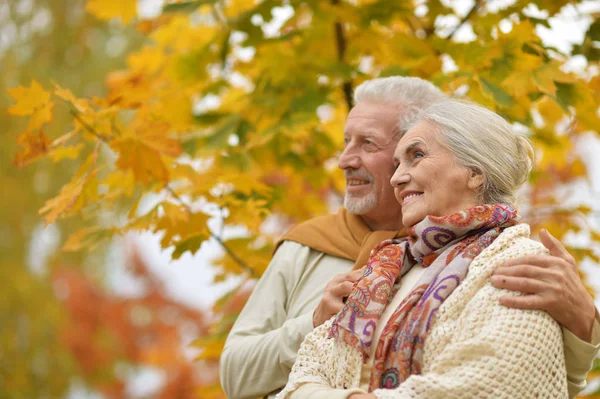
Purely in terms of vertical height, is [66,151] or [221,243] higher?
[66,151]

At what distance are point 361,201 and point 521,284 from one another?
0.81 m

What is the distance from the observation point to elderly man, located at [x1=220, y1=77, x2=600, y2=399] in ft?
6.81

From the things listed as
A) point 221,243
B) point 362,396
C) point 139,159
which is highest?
point 139,159

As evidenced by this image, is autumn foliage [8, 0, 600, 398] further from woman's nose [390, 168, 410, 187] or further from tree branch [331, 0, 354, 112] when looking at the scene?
woman's nose [390, 168, 410, 187]

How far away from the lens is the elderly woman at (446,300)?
58.2 inches

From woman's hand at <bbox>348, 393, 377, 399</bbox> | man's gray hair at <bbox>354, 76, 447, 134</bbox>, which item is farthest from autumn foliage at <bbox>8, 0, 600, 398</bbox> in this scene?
woman's hand at <bbox>348, 393, 377, 399</bbox>

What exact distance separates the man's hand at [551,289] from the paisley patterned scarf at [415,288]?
96mm

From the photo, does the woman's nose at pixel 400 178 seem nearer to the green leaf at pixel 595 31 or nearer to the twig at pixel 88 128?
the twig at pixel 88 128

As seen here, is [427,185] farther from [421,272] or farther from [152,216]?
[152,216]

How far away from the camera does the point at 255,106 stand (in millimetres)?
3158

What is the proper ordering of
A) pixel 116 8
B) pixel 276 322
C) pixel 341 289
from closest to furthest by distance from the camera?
pixel 341 289
pixel 276 322
pixel 116 8

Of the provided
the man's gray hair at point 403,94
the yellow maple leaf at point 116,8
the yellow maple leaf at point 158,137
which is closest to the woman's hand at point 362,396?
the man's gray hair at point 403,94

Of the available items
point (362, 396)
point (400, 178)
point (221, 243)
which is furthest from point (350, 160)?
point (362, 396)

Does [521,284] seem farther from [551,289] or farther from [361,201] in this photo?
[361,201]
